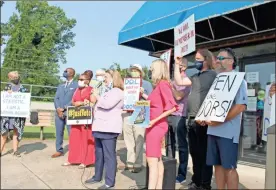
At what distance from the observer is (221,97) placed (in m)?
3.84

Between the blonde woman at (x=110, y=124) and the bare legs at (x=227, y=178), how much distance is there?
4.89ft

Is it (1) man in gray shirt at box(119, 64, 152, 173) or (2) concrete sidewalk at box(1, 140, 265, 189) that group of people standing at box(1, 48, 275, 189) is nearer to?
(1) man in gray shirt at box(119, 64, 152, 173)

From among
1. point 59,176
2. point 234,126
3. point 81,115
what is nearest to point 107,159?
point 59,176

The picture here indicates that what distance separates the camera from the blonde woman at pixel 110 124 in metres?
4.78

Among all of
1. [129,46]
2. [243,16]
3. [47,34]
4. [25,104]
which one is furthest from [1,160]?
[129,46]

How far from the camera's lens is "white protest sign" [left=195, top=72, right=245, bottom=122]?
3.73 meters

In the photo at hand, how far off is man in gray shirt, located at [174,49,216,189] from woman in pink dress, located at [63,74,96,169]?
2.17 meters

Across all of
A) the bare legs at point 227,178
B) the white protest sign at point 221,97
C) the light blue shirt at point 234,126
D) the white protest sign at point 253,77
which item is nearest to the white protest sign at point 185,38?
the white protest sign at point 221,97

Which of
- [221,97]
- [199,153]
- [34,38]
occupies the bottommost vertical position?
[199,153]

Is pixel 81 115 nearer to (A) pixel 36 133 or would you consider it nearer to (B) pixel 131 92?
(B) pixel 131 92

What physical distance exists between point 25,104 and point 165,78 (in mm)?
1842

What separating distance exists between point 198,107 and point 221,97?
A: 2.61ft

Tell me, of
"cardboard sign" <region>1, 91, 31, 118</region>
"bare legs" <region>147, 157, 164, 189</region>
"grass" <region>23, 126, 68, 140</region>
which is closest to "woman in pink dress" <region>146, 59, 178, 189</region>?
"bare legs" <region>147, 157, 164, 189</region>

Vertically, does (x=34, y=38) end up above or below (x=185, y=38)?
below
